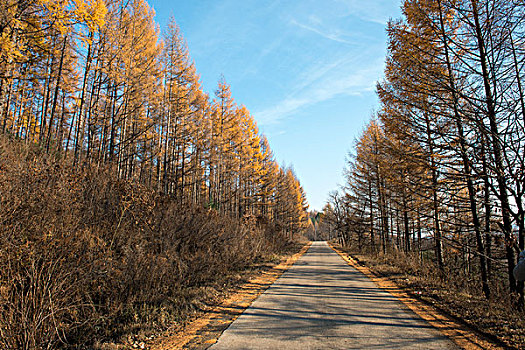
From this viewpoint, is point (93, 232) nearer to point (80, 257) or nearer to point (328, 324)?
point (80, 257)

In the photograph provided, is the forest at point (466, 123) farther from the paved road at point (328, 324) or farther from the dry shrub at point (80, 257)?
the dry shrub at point (80, 257)

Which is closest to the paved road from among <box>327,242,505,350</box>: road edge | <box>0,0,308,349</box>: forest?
<box>327,242,505,350</box>: road edge

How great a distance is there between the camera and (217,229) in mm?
11984

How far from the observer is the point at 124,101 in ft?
50.4

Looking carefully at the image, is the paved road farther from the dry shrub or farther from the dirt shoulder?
the dry shrub

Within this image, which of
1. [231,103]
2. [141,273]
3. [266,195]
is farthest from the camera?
[266,195]

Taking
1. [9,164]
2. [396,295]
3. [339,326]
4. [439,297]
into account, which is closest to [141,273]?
[9,164]

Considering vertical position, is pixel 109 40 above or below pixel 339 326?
above

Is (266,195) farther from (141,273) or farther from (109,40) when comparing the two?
(141,273)

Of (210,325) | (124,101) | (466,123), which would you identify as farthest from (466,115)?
(124,101)

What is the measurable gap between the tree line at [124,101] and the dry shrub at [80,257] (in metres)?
1.52

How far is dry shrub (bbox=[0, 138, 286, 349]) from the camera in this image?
3.85 meters

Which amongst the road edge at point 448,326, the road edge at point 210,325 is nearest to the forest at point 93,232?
the road edge at point 210,325

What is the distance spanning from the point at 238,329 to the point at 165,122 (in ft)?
55.4
